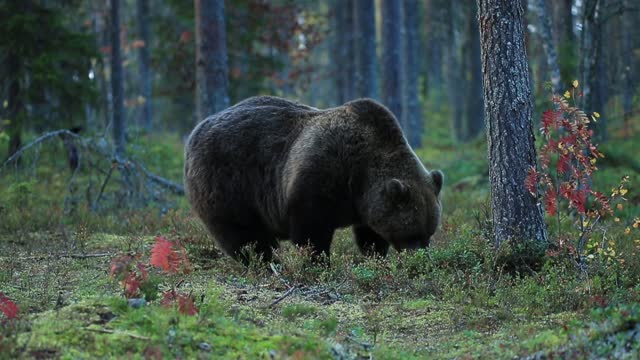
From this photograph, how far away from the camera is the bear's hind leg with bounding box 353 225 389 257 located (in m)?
10.1

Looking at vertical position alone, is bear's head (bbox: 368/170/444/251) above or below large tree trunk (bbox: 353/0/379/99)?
below

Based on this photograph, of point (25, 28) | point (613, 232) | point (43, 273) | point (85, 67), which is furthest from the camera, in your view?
point (85, 67)

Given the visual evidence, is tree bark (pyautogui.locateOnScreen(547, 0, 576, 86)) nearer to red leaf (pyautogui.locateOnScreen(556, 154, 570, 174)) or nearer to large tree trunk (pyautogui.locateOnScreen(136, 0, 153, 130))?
red leaf (pyautogui.locateOnScreen(556, 154, 570, 174))

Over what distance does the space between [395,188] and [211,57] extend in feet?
24.5

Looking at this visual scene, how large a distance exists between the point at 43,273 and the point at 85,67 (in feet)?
35.4

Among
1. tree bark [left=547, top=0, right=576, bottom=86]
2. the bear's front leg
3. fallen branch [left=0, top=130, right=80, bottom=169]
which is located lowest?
the bear's front leg

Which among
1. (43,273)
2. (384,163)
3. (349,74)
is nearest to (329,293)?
(384,163)

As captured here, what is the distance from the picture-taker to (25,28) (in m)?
17.6

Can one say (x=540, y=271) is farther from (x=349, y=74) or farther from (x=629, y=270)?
(x=349, y=74)

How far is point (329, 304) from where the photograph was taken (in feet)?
26.2

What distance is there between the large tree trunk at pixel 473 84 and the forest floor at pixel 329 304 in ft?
71.4

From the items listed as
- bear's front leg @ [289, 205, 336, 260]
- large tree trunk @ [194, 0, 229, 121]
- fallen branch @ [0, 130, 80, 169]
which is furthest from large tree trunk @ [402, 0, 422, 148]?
bear's front leg @ [289, 205, 336, 260]

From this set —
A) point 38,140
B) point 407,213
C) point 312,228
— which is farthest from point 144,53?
point 407,213

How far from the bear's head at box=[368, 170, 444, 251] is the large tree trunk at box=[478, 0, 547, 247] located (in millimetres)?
875
